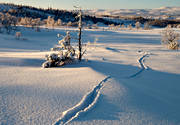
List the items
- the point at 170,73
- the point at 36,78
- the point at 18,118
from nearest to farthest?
1. the point at 18,118
2. the point at 36,78
3. the point at 170,73

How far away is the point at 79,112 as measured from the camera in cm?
273

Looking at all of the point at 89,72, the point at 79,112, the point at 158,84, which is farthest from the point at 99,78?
the point at 79,112

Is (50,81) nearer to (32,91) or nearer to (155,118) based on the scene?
(32,91)

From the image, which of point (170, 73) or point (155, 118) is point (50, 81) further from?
point (170, 73)

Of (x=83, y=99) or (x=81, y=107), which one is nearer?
(x=81, y=107)

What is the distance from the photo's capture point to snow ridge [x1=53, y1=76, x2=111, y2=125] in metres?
2.54

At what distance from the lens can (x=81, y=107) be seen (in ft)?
9.62

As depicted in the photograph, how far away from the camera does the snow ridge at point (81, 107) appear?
99.9 inches

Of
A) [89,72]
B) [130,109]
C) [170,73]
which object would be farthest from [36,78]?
[170,73]

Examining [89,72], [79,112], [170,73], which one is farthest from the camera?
[170,73]

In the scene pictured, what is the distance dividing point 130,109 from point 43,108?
1.46 meters

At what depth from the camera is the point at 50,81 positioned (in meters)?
4.17

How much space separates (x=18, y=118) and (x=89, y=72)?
112 inches

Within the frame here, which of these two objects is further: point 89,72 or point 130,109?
point 89,72
